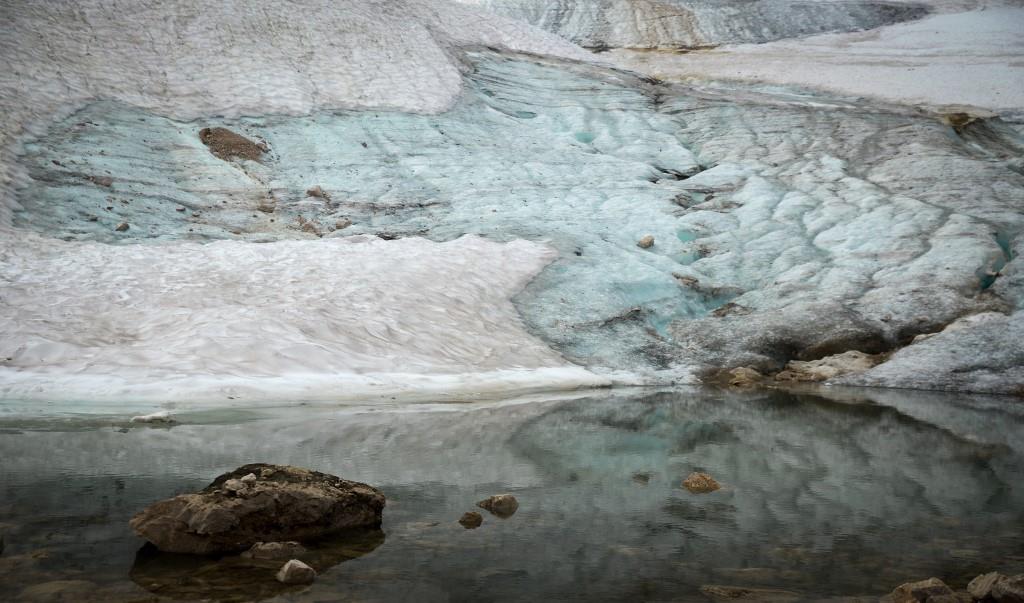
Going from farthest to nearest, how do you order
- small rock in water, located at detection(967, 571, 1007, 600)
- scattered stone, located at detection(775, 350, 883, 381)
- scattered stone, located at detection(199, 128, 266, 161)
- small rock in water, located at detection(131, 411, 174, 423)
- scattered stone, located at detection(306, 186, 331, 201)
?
scattered stone, located at detection(199, 128, 266, 161) → scattered stone, located at detection(306, 186, 331, 201) → scattered stone, located at detection(775, 350, 883, 381) → small rock in water, located at detection(131, 411, 174, 423) → small rock in water, located at detection(967, 571, 1007, 600)

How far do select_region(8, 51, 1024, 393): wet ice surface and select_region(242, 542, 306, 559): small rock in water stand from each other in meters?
7.70

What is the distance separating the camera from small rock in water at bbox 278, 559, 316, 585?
3375 mm

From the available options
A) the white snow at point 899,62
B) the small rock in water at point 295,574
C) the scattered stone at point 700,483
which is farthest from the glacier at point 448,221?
the small rock in water at point 295,574

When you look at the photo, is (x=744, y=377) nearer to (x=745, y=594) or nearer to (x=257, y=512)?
(x=745, y=594)

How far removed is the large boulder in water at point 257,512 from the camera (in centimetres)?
375

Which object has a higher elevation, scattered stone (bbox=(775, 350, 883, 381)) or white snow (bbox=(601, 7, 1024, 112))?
white snow (bbox=(601, 7, 1024, 112))

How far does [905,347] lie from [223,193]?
1199cm

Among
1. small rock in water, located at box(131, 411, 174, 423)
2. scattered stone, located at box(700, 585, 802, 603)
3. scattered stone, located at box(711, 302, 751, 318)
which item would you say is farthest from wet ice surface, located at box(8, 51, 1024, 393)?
scattered stone, located at box(700, 585, 802, 603)

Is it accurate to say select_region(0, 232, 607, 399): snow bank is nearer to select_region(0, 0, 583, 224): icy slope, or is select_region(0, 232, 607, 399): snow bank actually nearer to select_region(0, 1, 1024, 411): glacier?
select_region(0, 1, 1024, 411): glacier

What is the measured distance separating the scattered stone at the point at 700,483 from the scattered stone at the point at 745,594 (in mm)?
1744

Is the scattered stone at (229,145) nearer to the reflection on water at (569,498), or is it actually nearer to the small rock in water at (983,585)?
the reflection on water at (569,498)

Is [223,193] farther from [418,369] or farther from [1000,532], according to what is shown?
[1000,532]

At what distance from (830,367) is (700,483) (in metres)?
7.46

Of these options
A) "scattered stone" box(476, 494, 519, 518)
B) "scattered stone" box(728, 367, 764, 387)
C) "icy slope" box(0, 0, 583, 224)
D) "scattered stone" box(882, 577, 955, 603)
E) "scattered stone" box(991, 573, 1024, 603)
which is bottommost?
"scattered stone" box(728, 367, 764, 387)
